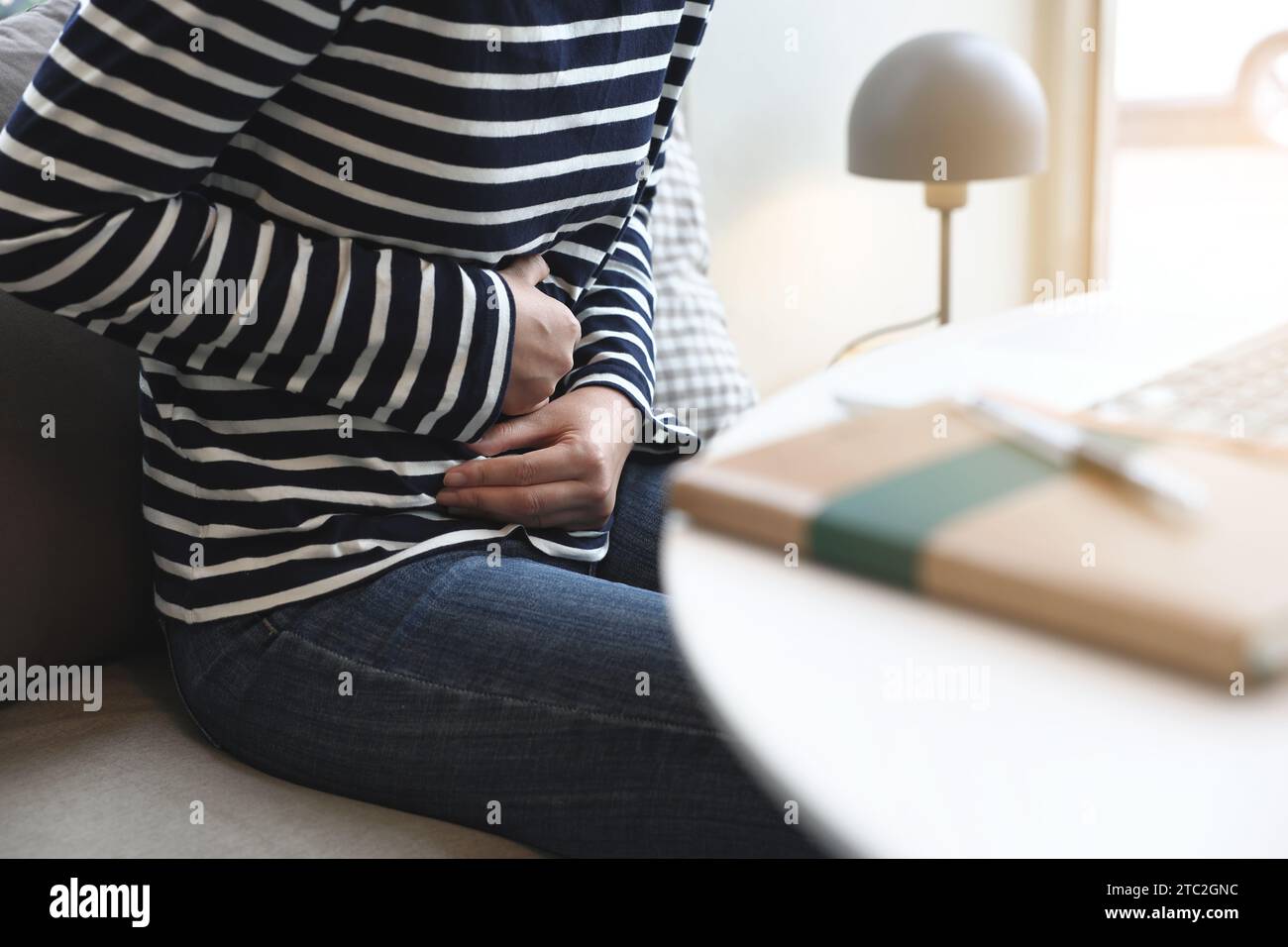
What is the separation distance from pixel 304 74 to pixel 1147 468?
1.81 feet

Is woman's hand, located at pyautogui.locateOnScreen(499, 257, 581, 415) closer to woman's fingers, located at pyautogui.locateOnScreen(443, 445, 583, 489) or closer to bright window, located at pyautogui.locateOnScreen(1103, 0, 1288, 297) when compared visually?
woman's fingers, located at pyautogui.locateOnScreen(443, 445, 583, 489)

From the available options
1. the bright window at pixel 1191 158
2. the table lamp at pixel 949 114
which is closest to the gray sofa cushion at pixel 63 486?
the table lamp at pixel 949 114

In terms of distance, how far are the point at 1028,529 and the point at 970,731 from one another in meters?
0.09

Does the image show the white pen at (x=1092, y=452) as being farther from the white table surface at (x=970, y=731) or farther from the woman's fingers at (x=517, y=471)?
the woman's fingers at (x=517, y=471)

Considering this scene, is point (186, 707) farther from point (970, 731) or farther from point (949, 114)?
point (949, 114)

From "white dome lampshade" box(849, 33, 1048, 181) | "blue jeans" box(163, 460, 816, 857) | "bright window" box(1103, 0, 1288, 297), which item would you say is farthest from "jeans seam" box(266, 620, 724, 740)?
"bright window" box(1103, 0, 1288, 297)

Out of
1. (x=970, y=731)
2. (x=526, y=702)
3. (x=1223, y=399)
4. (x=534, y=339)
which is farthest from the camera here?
(x=534, y=339)

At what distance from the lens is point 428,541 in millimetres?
769

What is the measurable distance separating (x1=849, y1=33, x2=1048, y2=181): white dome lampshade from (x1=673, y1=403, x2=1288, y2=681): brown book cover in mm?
1282

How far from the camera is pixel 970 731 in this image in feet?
1.07

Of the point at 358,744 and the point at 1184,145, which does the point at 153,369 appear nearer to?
the point at 358,744

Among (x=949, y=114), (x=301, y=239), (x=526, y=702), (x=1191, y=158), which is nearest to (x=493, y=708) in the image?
(x=526, y=702)

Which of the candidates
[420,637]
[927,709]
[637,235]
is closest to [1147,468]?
[927,709]
